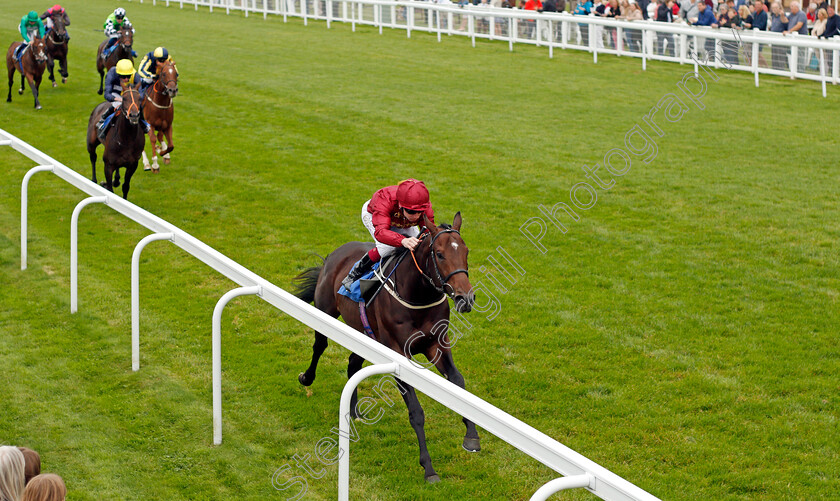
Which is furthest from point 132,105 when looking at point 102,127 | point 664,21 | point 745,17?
point 664,21

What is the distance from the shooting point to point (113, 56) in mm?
13938

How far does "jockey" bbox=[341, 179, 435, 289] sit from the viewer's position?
4730 mm

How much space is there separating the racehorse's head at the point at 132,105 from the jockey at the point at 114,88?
44 centimetres

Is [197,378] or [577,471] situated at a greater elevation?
[577,471]

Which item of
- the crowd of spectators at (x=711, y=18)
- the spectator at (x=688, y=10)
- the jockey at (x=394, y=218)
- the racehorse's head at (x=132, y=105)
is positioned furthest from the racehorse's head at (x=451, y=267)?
the spectator at (x=688, y=10)

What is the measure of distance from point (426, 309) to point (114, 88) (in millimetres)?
7341

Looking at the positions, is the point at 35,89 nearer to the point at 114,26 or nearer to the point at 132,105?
the point at 114,26

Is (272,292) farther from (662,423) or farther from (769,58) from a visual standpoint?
(769,58)

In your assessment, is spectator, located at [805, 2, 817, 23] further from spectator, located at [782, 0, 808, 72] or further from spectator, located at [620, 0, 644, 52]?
spectator, located at [620, 0, 644, 52]

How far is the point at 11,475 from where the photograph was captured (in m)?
2.89

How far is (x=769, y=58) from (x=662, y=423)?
1282 centimetres

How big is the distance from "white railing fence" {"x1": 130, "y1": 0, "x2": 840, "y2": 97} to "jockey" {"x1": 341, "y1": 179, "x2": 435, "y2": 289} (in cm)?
1180

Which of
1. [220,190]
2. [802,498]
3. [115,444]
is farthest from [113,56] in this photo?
[802,498]

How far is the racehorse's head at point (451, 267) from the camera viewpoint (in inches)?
167
